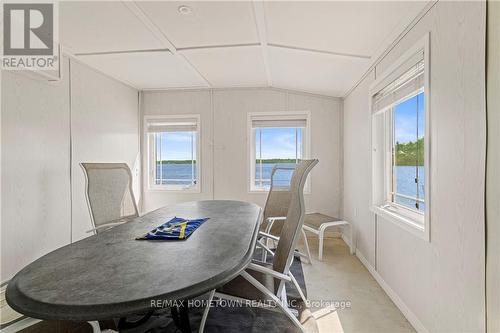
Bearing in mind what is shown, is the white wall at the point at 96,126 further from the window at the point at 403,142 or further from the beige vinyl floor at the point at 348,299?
the window at the point at 403,142

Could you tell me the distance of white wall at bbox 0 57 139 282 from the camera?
209 cm

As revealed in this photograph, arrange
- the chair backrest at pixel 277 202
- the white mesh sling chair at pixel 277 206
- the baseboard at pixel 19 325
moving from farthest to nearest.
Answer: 1. the chair backrest at pixel 277 202
2. the white mesh sling chair at pixel 277 206
3. the baseboard at pixel 19 325

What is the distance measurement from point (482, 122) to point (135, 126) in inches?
162

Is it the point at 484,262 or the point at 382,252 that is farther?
the point at 382,252

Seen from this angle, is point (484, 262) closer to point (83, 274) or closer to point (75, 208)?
point (83, 274)

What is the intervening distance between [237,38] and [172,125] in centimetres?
219

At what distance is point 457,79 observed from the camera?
1320 millimetres

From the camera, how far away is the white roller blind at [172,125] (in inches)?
159

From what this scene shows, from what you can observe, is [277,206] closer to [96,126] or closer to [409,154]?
[409,154]

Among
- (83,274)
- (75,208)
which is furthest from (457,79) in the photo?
(75,208)

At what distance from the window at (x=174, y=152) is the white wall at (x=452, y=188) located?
3.05 metres

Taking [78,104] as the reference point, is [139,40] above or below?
above
